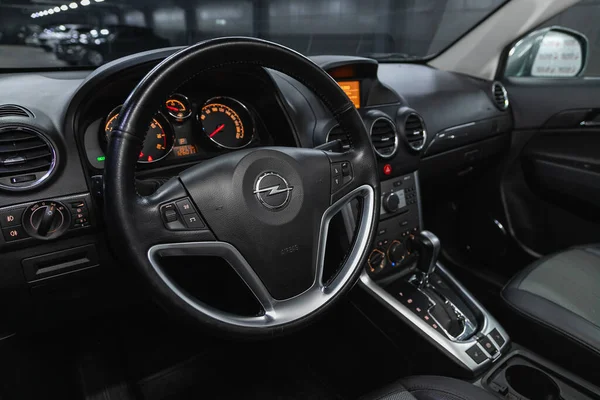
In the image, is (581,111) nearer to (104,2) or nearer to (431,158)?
(431,158)

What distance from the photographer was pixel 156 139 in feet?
4.02

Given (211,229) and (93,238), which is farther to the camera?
(93,238)

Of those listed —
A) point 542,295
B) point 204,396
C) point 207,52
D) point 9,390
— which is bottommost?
point 204,396

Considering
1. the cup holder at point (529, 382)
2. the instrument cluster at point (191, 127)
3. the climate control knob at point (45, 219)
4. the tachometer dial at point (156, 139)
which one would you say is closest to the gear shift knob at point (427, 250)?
the cup holder at point (529, 382)

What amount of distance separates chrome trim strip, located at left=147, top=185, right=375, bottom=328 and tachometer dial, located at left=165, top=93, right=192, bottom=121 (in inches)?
18.6

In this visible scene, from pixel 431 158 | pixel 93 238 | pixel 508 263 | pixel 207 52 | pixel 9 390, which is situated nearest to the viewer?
pixel 207 52

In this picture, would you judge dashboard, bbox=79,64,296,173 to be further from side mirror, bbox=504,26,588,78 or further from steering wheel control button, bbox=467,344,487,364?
side mirror, bbox=504,26,588,78

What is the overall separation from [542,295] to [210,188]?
109 cm

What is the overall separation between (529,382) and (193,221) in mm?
1176

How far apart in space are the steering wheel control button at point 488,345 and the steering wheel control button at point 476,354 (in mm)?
24

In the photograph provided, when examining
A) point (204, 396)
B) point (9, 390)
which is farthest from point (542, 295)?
point (9, 390)

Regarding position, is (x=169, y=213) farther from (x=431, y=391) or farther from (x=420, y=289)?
(x=420, y=289)

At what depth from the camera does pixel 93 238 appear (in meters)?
1.11

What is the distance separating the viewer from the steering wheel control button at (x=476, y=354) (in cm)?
142
